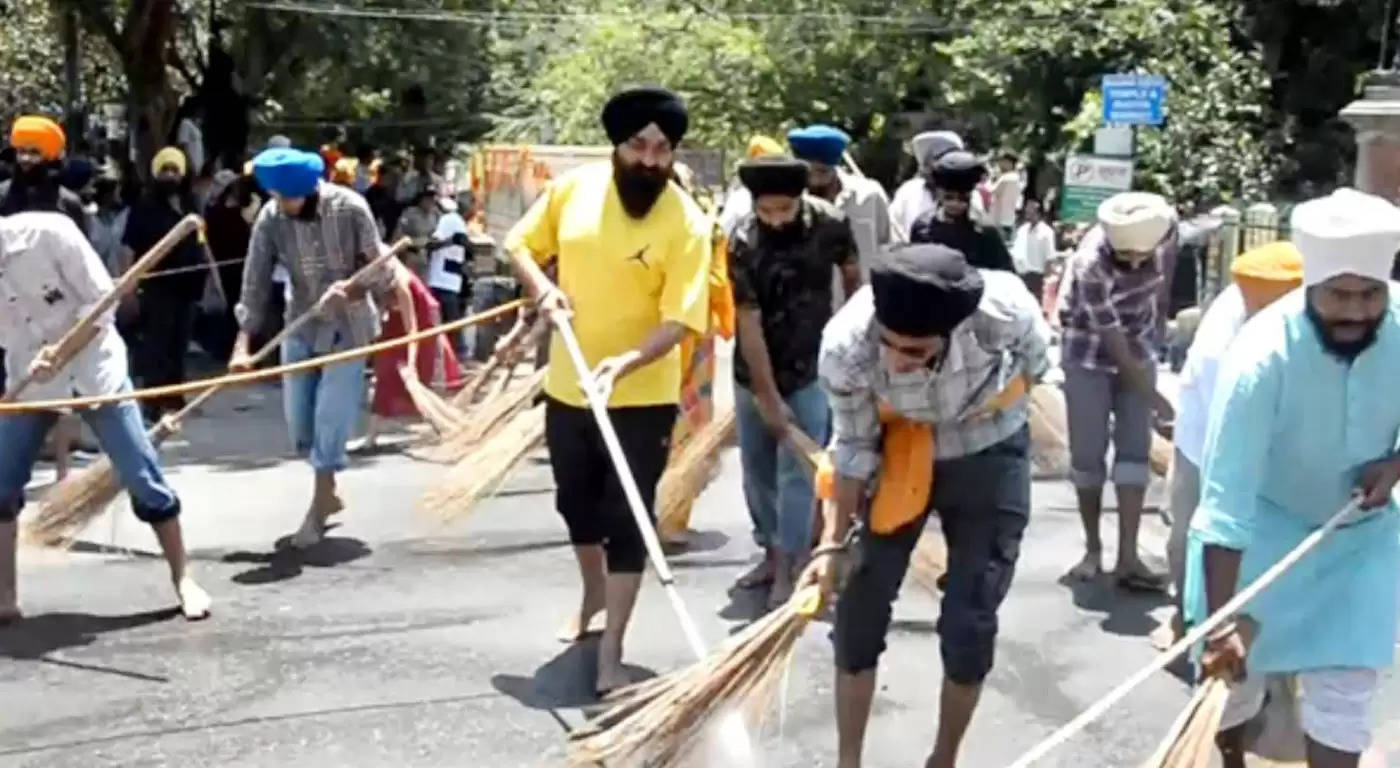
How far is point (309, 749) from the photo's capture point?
577cm

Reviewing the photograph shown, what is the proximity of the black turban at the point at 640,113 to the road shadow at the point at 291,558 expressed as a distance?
2644 millimetres

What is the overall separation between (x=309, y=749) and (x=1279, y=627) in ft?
8.67

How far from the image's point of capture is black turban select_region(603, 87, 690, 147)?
5.99 m

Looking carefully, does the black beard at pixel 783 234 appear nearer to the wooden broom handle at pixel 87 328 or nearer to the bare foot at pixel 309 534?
the wooden broom handle at pixel 87 328

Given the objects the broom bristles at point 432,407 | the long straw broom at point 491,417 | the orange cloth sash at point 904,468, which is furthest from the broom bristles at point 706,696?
the broom bristles at point 432,407

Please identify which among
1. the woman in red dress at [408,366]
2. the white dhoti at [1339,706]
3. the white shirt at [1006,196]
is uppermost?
the white dhoti at [1339,706]

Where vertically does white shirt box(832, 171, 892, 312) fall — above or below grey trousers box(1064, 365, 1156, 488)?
above

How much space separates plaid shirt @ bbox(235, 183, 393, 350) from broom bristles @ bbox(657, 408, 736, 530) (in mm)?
1338

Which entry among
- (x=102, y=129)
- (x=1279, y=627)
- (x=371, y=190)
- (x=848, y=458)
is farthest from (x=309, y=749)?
(x=102, y=129)

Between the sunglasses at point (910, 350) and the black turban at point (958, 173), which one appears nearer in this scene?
the sunglasses at point (910, 350)

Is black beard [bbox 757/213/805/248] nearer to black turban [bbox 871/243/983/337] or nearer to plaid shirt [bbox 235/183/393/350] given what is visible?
plaid shirt [bbox 235/183/393/350]

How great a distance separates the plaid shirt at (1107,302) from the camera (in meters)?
7.32

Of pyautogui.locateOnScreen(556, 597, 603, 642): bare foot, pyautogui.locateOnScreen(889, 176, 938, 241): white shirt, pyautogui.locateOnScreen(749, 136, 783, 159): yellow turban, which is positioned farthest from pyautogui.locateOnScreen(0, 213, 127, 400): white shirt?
pyautogui.locateOnScreen(889, 176, 938, 241): white shirt

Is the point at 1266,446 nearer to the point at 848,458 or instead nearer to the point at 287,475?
the point at 848,458
